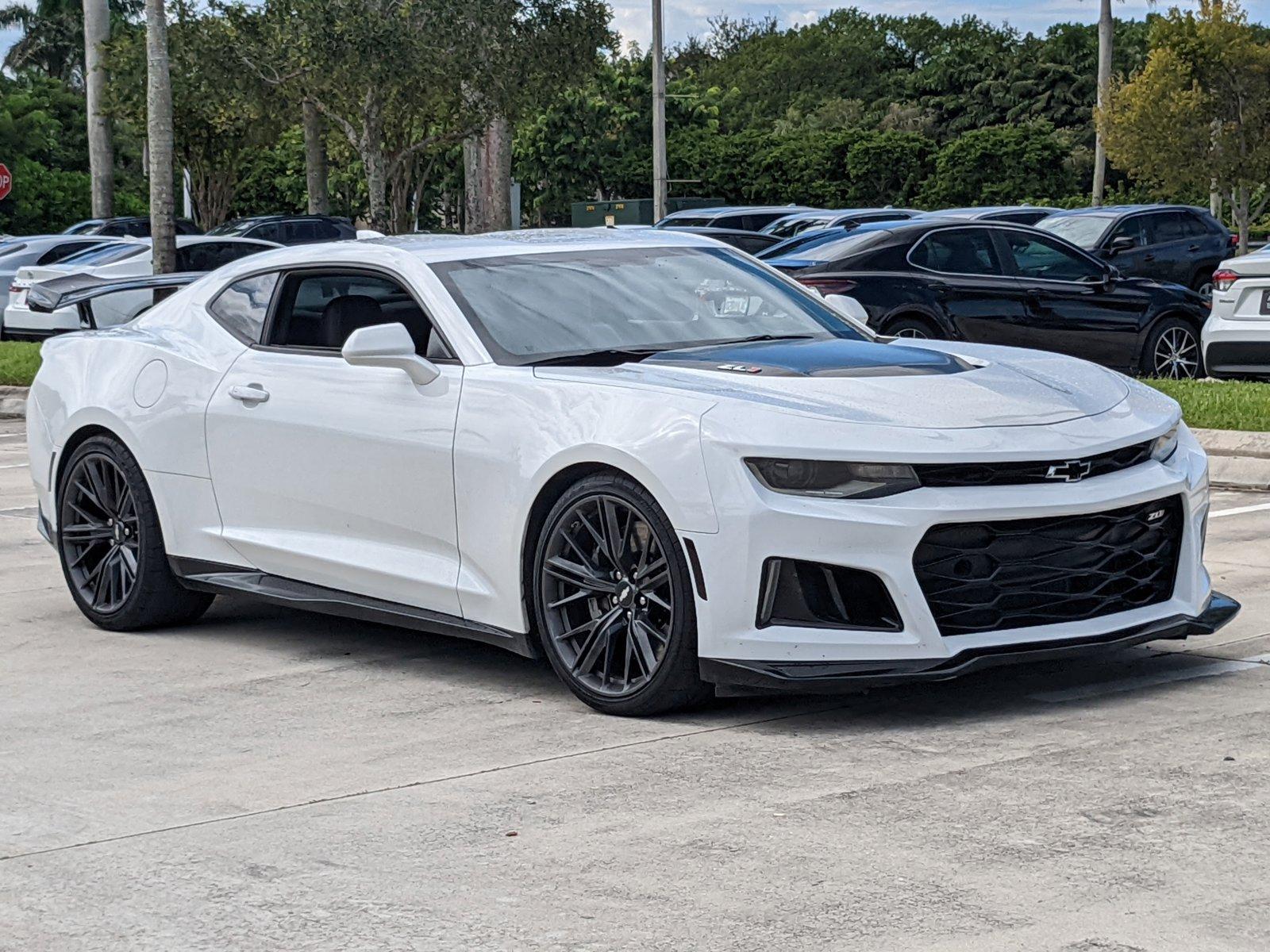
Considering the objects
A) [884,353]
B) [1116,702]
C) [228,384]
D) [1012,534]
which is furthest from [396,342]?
[1116,702]

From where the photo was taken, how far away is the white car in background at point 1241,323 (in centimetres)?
1349

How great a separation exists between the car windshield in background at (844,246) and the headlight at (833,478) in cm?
1065

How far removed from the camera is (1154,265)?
23.1 m

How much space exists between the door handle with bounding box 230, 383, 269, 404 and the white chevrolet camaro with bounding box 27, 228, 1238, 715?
13 mm

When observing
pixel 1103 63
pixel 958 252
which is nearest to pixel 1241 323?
pixel 958 252

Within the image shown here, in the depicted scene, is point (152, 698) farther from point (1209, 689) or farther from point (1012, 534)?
point (1209, 689)

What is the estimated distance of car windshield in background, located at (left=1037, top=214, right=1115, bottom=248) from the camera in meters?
22.5

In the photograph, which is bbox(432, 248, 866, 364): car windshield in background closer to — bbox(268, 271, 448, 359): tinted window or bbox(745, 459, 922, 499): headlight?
bbox(268, 271, 448, 359): tinted window

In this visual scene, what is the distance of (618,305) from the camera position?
6824 millimetres

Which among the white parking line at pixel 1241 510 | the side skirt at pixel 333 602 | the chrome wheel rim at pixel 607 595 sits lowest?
the white parking line at pixel 1241 510

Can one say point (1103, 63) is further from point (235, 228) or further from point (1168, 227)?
point (1168, 227)

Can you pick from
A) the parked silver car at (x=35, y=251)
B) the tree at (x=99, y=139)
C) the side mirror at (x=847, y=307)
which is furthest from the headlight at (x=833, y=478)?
the tree at (x=99, y=139)

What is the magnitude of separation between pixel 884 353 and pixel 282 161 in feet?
213

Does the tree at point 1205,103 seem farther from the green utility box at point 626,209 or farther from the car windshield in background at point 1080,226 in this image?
the car windshield in background at point 1080,226
